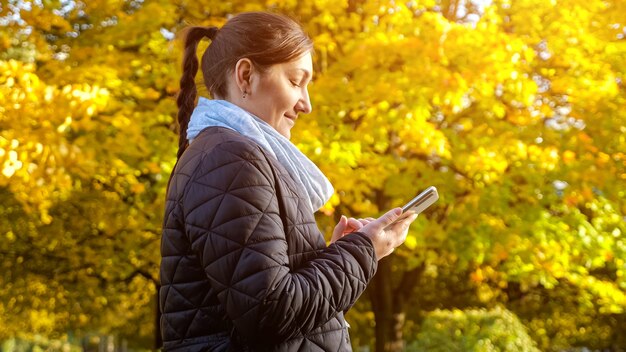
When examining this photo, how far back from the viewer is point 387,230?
7.44 feet

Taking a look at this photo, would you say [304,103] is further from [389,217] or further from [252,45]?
[389,217]

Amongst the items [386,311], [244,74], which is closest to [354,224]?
[244,74]

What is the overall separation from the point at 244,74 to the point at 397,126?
6.31 meters

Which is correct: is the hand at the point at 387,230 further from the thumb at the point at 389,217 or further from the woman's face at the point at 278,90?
the woman's face at the point at 278,90

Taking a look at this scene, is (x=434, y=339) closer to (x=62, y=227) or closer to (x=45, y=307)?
(x=62, y=227)

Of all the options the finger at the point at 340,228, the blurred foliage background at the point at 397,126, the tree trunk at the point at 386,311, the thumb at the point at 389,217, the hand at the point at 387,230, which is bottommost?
the tree trunk at the point at 386,311

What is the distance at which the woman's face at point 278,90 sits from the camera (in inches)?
86.5

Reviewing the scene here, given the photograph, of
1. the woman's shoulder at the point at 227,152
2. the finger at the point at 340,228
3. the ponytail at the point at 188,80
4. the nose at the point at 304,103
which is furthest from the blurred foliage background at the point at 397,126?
the woman's shoulder at the point at 227,152

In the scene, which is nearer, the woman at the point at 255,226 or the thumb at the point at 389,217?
the woman at the point at 255,226

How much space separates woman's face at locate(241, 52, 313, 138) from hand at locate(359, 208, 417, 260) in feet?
1.11

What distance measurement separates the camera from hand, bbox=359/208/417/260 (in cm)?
221

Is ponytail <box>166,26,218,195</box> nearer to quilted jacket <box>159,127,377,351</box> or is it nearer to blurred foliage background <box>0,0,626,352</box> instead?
quilted jacket <box>159,127,377,351</box>

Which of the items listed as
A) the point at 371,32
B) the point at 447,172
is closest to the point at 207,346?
the point at 371,32

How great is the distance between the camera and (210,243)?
6.30 feet
